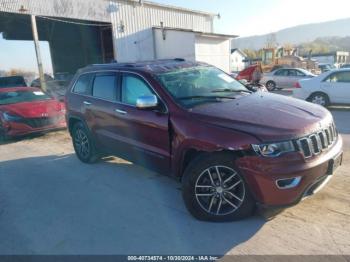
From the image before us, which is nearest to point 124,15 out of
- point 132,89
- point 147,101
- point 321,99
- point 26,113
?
point 26,113

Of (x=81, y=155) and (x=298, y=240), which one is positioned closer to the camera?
(x=298, y=240)

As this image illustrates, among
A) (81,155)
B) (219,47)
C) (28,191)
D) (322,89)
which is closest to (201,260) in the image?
(28,191)

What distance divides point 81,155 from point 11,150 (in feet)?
8.68

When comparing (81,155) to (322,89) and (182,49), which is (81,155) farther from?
(182,49)

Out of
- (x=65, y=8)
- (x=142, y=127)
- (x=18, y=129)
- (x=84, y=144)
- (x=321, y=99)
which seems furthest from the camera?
(x=65, y=8)

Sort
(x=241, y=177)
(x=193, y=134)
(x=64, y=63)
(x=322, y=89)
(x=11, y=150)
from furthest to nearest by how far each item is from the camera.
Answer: (x=64, y=63) → (x=322, y=89) → (x=11, y=150) → (x=193, y=134) → (x=241, y=177)

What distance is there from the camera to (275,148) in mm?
3209

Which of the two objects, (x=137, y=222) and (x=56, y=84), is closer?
(x=137, y=222)

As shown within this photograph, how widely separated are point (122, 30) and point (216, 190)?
19.1 m

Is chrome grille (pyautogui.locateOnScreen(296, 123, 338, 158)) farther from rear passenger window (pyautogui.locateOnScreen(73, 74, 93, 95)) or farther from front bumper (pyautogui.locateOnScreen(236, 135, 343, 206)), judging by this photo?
rear passenger window (pyautogui.locateOnScreen(73, 74, 93, 95))

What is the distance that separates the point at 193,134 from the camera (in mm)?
3619

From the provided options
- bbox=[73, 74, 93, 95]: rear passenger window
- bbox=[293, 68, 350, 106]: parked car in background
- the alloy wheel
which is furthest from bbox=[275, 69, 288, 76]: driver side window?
the alloy wheel

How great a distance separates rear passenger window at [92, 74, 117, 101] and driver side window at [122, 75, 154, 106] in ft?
0.82

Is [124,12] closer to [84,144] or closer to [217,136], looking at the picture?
[84,144]
